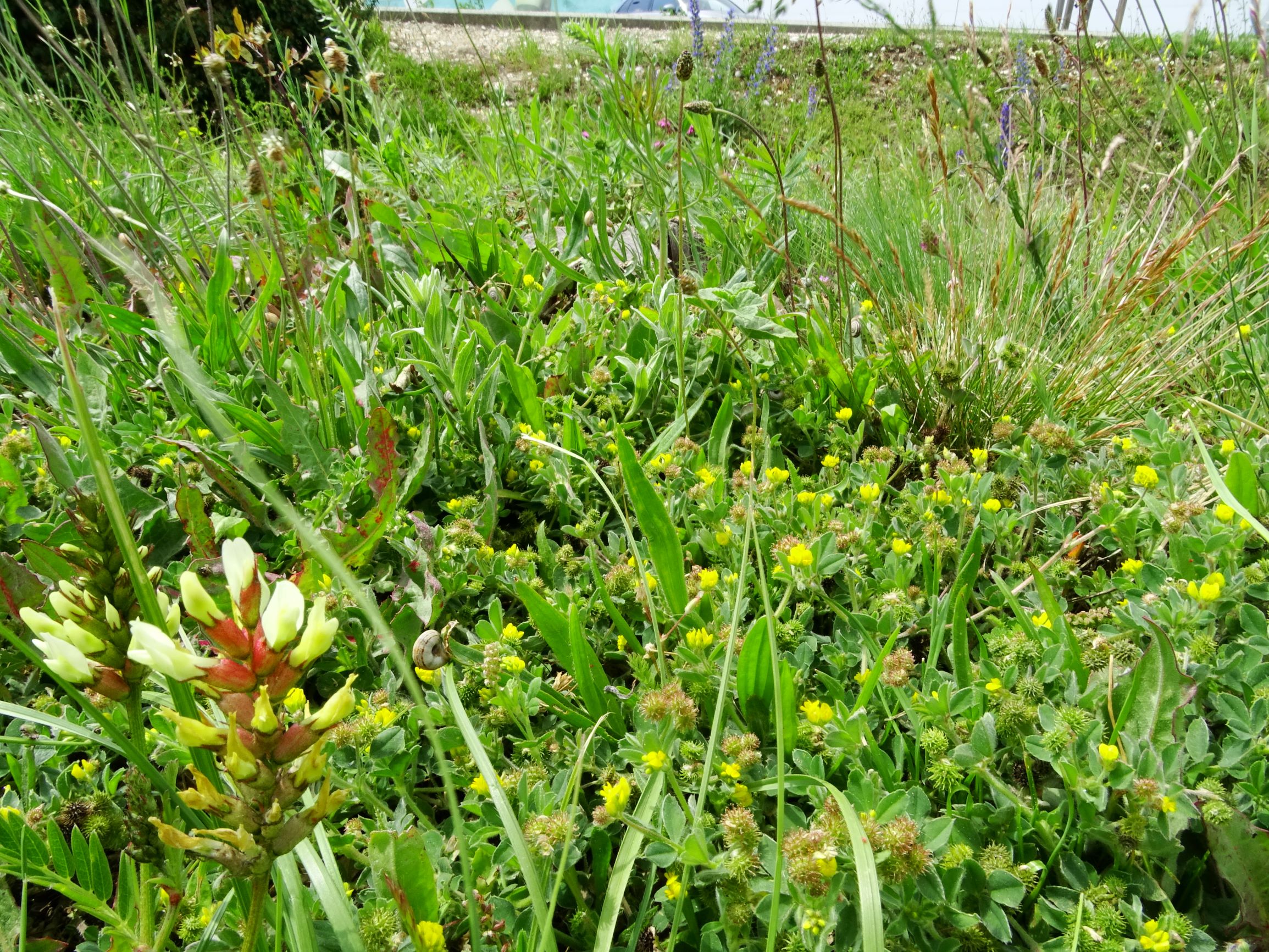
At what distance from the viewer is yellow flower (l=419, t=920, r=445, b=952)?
31.0 inches

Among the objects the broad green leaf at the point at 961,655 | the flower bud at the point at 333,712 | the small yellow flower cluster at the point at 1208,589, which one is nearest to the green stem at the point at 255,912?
the flower bud at the point at 333,712

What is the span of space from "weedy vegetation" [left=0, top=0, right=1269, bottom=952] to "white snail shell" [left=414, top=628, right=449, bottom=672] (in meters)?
0.06

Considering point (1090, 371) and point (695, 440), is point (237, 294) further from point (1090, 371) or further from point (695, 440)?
point (1090, 371)

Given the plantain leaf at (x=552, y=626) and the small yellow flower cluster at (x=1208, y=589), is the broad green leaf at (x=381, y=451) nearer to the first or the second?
the plantain leaf at (x=552, y=626)

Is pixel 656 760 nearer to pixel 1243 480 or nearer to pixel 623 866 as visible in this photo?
pixel 623 866

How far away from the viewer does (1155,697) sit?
1.02 metres

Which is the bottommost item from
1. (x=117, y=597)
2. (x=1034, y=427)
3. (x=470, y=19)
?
(x=1034, y=427)

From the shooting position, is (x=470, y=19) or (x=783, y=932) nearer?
(x=783, y=932)

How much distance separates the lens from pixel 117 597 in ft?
2.35

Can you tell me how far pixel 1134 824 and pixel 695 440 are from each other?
116 centimetres

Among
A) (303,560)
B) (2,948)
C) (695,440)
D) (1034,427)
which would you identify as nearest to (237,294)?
(303,560)

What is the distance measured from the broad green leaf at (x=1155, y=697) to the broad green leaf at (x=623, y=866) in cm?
56

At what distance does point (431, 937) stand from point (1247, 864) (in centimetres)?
86

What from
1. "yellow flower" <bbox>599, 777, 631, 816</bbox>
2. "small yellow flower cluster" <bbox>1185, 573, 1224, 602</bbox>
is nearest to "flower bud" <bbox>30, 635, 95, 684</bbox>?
"yellow flower" <bbox>599, 777, 631, 816</bbox>
